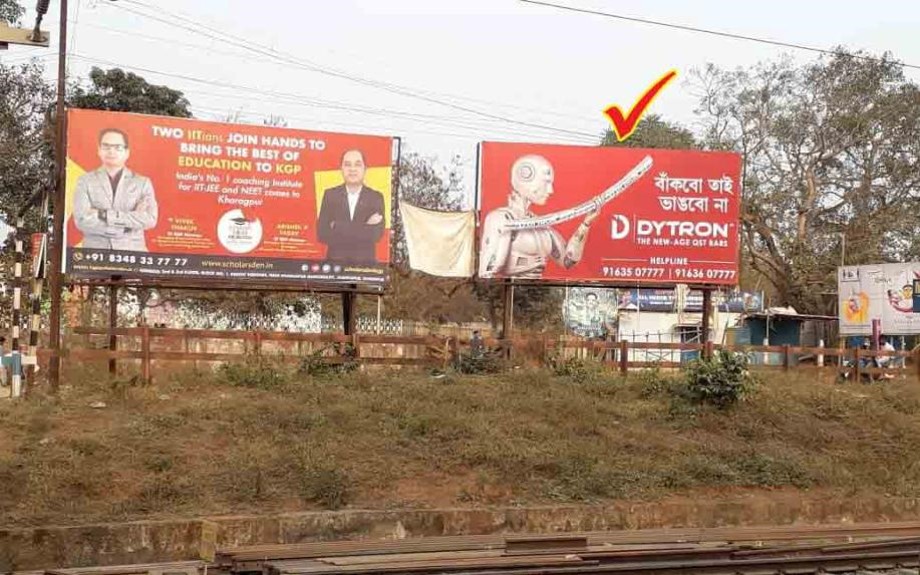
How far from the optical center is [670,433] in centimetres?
1480

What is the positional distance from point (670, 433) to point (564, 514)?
3.62 m

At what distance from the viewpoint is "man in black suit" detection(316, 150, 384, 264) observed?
1686 cm

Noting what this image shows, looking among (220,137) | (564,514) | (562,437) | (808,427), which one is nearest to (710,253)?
(808,427)

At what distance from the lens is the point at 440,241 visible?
696 inches

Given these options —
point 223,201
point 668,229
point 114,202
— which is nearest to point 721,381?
point 668,229

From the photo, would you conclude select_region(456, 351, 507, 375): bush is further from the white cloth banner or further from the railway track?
the railway track

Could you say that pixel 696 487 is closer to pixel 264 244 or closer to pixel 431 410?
pixel 431 410

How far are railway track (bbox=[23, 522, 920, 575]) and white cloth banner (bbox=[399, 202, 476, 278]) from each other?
25.2 ft

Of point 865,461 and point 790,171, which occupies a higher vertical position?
point 790,171

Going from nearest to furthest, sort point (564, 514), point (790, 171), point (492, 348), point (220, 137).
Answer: point (564, 514) → point (220, 137) → point (492, 348) → point (790, 171)

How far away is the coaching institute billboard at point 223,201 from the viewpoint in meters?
15.9

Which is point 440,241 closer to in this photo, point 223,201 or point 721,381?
point 223,201

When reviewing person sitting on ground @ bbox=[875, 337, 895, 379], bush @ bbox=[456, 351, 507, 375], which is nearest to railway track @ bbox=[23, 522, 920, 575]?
bush @ bbox=[456, 351, 507, 375]

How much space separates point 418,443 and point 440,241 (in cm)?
529
